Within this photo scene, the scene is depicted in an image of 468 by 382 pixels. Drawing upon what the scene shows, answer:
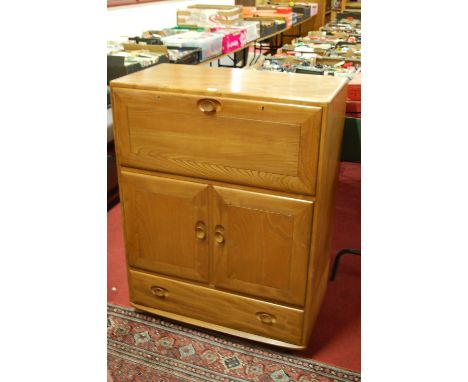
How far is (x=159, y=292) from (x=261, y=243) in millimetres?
519

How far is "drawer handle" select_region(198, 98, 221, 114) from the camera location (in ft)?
4.64

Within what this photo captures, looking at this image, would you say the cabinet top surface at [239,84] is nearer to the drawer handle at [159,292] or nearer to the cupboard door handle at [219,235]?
the cupboard door handle at [219,235]

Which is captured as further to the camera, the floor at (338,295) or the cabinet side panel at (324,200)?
the floor at (338,295)

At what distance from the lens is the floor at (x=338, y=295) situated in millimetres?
1723

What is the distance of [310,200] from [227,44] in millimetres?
2626

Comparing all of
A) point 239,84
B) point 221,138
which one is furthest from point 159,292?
point 239,84

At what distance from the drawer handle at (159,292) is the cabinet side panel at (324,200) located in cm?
57

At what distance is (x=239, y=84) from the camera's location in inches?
58.3

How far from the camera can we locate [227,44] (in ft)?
12.3

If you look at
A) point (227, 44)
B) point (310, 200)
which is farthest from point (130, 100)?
point (227, 44)

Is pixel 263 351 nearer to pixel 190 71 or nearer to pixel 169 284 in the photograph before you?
pixel 169 284

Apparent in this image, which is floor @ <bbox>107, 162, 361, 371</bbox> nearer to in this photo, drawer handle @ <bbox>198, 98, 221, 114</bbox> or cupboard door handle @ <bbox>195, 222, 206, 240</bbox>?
cupboard door handle @ <bbox>195, 222, 206, 240</bbox>

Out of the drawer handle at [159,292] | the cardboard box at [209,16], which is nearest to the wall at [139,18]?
the cardboard box at [209,16]

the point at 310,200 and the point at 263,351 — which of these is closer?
the point at 310,200
